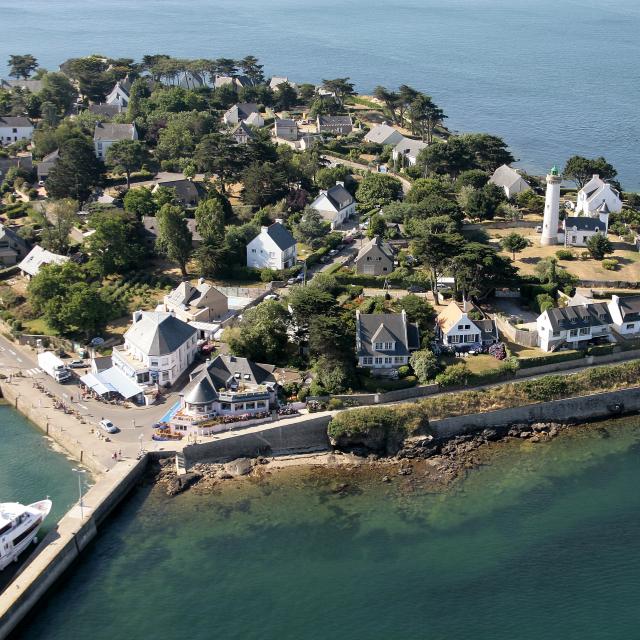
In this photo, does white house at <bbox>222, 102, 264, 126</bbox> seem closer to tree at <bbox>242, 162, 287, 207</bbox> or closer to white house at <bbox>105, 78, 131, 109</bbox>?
white house at <bbox>105, 78, 131, 109</bbox>

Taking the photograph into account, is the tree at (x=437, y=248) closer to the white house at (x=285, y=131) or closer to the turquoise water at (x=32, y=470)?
the turquoise water at (x=32, y=470)

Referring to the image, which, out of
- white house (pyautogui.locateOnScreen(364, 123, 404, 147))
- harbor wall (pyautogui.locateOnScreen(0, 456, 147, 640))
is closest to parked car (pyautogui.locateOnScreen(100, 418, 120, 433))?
harbor wall (pyautogui.locateOnScreen(0, 456, 147, 640))

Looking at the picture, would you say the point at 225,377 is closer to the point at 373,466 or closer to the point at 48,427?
the point at 373,466

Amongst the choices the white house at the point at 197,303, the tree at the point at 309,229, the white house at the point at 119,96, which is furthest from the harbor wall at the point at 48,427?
the white house at the point at 119,96

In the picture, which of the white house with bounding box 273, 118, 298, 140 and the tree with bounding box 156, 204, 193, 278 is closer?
the tree with bounding box 156, 204, 193, 278

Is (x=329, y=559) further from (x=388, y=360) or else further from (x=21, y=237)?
(x=21, y=237)

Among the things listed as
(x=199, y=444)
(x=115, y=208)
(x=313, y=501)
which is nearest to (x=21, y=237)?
(x=115, y=208)
